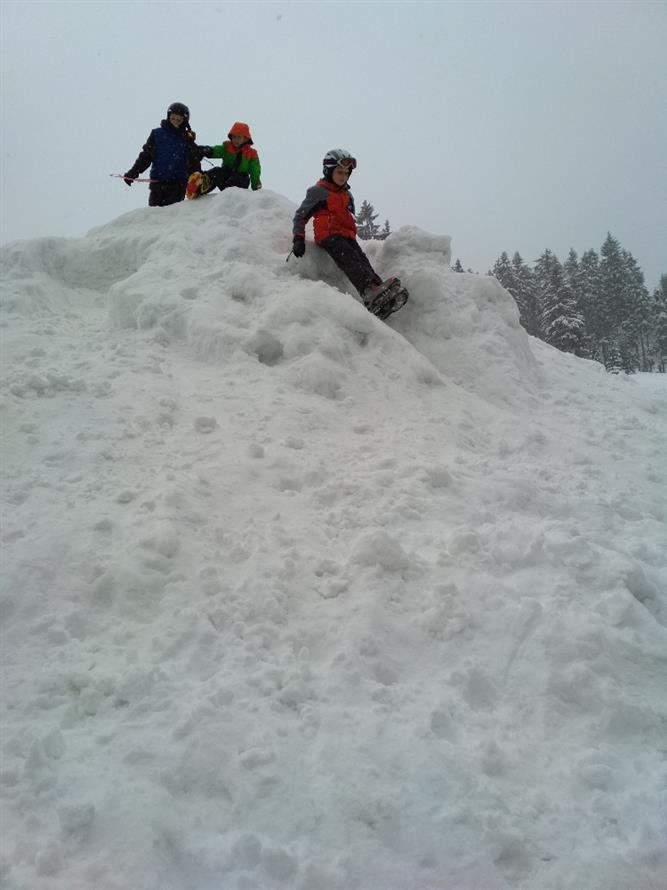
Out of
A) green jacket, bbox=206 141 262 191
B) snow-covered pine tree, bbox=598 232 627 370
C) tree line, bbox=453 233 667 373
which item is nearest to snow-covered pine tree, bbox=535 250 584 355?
tree line, bbox=453 233 667 373

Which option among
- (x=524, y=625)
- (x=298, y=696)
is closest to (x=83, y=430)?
(x=298, y=696)

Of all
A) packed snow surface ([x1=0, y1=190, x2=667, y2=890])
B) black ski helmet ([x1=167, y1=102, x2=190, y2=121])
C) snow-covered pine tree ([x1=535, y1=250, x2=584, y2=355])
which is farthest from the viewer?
snow-covered pine tree ([x1=535, y1=250, x2=584, y2=355])

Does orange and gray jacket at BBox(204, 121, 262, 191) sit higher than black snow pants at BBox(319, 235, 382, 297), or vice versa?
orange and gray jacket at BBox(204, 121, 262, 191)

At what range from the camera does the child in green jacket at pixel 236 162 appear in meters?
8.65

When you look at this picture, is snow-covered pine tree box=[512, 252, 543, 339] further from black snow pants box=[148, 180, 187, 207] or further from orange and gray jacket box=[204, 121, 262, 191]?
black snow pants box=[148, 180, 187, 207]

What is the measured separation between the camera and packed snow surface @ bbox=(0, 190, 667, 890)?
2188mm

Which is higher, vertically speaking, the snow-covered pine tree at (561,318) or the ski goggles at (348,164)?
the snow-covered pine tree at (561,318)

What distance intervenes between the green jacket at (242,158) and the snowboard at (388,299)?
3.51m

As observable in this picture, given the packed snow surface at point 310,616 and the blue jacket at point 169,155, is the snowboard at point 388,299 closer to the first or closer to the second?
the packed snow surface at point 310,616

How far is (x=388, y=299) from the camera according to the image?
22.3ft

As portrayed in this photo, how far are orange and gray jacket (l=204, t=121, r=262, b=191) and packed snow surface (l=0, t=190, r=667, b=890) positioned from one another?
11.8 ft

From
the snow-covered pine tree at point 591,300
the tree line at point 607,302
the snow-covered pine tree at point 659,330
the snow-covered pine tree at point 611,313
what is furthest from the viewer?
the snow-covered pine tree at point 659,330

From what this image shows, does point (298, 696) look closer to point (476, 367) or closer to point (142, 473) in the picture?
point (142, 473)

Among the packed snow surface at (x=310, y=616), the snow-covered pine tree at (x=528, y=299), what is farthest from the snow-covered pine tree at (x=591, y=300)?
the packed snow surface at (x=310, y=616)
